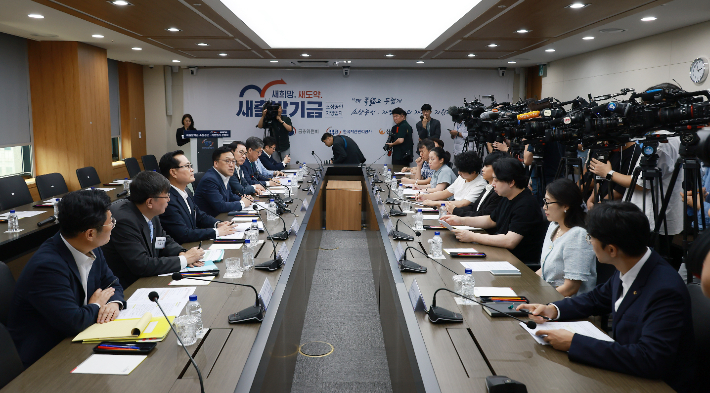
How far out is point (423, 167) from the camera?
22.0ft

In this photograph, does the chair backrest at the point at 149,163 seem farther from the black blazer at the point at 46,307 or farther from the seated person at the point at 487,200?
the black blazer at the point at 46,307

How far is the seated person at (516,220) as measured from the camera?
124 inches

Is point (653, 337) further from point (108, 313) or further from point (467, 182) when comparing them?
point (467, 182)

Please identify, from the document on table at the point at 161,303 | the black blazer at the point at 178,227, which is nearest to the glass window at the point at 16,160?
the black blazer at the point at 178,227

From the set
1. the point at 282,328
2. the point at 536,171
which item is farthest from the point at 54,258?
the point at 536,171

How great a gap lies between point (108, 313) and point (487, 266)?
1818mm

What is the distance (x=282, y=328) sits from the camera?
227 cm

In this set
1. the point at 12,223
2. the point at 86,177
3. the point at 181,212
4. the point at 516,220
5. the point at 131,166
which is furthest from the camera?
the point at 131,166

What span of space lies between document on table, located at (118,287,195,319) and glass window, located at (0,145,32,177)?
5764 mm

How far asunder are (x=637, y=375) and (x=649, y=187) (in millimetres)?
2585

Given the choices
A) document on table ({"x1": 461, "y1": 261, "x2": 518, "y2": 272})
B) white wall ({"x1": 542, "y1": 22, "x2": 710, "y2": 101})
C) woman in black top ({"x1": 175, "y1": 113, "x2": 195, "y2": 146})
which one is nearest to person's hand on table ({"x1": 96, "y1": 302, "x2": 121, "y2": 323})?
document on table ({"x1": 461, "y1": 261, "x2": 518, "y2": 272})

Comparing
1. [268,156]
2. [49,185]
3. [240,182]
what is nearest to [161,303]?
[240,182]

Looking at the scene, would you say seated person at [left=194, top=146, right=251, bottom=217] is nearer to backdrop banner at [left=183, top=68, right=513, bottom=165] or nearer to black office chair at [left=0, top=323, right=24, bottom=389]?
black office chair at [left=0, top=323, right=24, bottom=389]

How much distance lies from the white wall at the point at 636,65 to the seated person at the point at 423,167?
111 inches
